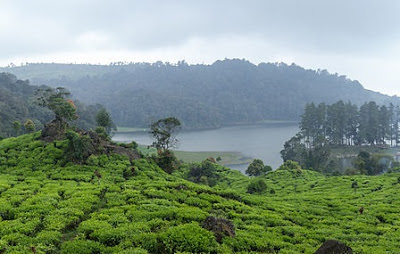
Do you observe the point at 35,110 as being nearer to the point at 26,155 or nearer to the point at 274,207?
the point at 26,155

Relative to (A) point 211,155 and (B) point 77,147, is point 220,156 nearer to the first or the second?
(A) point 211,155

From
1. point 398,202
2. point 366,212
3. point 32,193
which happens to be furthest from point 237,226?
point 398,202

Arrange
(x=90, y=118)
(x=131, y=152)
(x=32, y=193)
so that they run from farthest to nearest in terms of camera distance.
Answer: (x=90, y=118), (x=131, y=152), (x=32, y=193)

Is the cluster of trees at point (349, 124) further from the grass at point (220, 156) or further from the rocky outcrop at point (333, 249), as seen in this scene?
the rocky outcrop at point (333, 249)

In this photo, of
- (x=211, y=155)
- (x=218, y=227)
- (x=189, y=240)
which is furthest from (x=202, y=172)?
(x=211, y=155)

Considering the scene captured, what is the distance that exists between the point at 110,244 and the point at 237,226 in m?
7.50

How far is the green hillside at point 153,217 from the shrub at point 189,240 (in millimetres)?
45

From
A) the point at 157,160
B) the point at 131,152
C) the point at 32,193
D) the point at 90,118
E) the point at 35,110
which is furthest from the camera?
the point at 90,118

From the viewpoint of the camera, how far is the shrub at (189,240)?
46.9ft

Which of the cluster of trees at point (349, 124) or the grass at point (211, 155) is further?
the cluster of trees at point (349, 124)

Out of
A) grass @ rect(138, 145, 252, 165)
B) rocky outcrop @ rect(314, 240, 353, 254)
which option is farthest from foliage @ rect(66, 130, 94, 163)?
grass @ rect(138, 145, 252, 165)

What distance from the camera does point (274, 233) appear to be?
18.4m

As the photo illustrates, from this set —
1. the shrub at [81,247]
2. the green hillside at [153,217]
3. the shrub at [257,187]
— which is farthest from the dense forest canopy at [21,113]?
the shrub at [81,247]

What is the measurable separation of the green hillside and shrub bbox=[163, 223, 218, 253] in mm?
45
